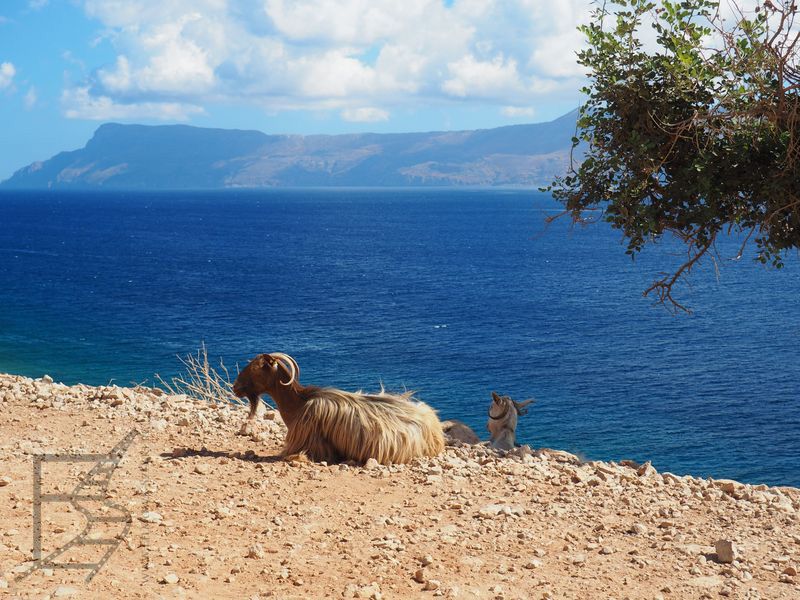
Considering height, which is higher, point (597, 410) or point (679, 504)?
point (679, 504)

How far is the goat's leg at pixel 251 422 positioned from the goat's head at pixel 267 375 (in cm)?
16

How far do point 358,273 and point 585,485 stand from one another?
250 ft

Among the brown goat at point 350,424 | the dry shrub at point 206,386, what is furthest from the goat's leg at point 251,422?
the dry shrub at point 206,386

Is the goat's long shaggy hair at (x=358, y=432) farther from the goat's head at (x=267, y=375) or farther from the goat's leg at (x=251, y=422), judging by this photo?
the goat's leg at (x=251, y=422)

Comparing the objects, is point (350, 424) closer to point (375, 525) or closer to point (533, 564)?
point (375, 525)

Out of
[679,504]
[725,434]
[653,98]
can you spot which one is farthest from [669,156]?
[725,434]

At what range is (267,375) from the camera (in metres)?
12.4

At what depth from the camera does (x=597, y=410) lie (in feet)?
126

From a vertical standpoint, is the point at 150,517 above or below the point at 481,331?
above

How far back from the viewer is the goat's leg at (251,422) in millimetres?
12789

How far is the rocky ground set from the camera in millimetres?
7539

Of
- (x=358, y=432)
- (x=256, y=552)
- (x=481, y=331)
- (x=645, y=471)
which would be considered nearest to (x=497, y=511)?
(x=358, y=432)

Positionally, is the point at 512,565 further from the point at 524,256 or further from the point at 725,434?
the point at 524,256

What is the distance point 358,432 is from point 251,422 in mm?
2400
